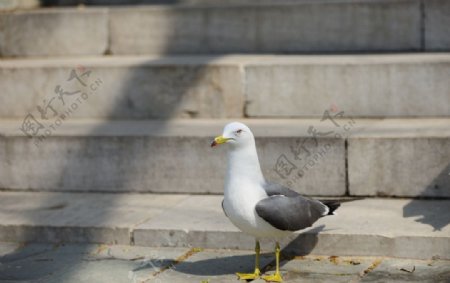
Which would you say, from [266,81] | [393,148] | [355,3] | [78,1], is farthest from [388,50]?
[78,1]

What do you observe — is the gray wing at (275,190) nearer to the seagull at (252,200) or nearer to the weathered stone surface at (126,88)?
the seagull at (252,200)

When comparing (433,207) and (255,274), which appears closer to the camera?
(255,274)

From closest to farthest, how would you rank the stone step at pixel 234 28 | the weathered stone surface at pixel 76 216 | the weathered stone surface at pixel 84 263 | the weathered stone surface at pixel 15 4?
the weathered stone surface at pixel 84 263 → the weathered stone surface at pixel 76 216 → the stone step at pixel 234 28 → the weathered stone surface at pixel 15 4

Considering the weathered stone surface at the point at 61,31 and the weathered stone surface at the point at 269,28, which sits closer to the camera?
the weathered stone surface at the point at 269,28

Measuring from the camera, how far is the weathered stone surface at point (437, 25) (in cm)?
817

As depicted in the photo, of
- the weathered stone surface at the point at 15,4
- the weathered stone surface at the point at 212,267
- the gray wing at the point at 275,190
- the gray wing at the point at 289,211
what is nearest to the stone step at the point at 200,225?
the weathered stone surface at the point at 212,267

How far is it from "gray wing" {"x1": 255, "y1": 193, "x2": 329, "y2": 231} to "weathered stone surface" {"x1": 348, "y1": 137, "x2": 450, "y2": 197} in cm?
123

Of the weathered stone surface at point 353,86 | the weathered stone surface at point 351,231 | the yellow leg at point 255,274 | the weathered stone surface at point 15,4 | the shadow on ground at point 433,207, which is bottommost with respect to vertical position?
the yellow leg at point 255,274

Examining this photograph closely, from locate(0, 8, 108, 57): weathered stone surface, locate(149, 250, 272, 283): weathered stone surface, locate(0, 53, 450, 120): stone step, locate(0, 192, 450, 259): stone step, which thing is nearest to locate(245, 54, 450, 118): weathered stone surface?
locate(0, 53, 450, 120): stone step

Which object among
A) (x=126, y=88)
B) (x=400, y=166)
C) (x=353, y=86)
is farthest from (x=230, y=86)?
(x=400, y=166)

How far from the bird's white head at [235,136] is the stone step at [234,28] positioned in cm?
333

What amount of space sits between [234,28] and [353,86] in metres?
1.58

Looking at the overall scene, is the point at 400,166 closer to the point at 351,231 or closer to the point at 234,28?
the point at 351,231

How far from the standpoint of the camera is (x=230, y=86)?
8.01 meters
